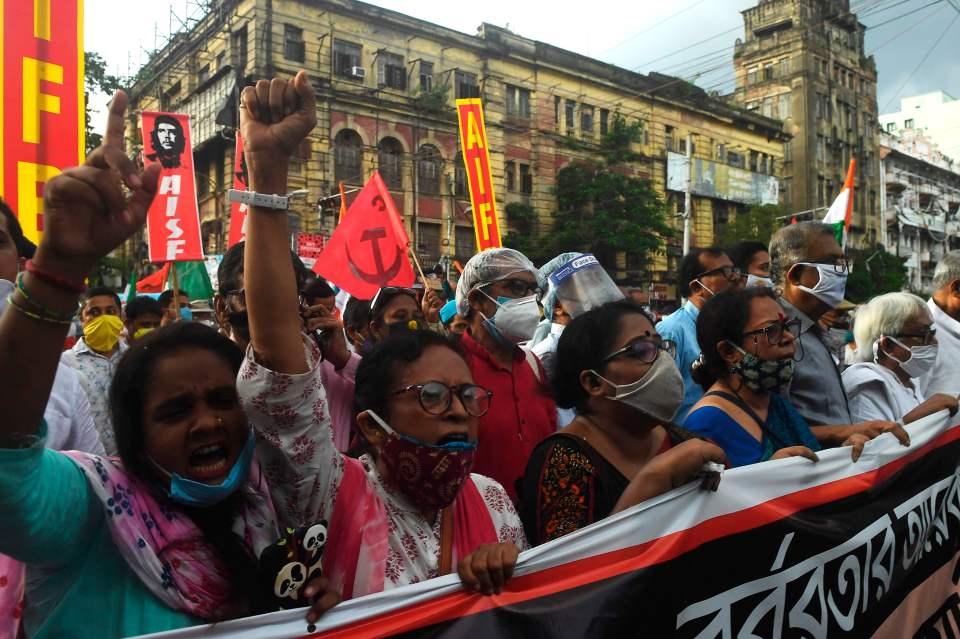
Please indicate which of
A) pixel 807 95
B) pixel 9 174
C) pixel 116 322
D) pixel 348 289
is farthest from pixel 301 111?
pixel 807 95

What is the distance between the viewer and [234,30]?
23.1 m

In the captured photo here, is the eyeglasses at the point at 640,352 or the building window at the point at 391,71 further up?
the building window at the point at 391,71

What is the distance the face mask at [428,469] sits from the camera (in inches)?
67.3

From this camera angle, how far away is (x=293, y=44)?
76.1ft

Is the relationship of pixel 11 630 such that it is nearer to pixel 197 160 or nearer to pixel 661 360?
pixel 661 360

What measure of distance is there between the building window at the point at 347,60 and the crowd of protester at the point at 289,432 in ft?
75.9

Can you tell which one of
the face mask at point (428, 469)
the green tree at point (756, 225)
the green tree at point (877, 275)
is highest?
the green tree at point (756, 225)

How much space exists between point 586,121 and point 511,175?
521cm

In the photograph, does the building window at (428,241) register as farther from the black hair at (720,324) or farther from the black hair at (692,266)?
the black hair at (720,324)

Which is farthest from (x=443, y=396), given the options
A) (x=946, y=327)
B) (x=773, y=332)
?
(x=946, y=327)

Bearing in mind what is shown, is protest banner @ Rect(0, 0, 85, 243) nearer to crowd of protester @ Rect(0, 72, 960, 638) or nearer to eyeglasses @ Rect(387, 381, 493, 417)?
crowd of protester @ Rect(0, 72, 960, 638)

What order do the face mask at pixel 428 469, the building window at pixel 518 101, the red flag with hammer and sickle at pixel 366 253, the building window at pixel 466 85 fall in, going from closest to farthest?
the face mask at pixel 428 469
the red flag with hammer and sickle at pixel 366 253
the building window at pixel 466 85
the building window at pixel 518 101

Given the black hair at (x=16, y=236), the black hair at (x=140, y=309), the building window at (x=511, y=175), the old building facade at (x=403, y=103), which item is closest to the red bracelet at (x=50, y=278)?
the black hair at (x=16, y=236)

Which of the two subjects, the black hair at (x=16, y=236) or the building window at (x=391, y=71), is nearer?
the black hair at (x=16, y=236)
